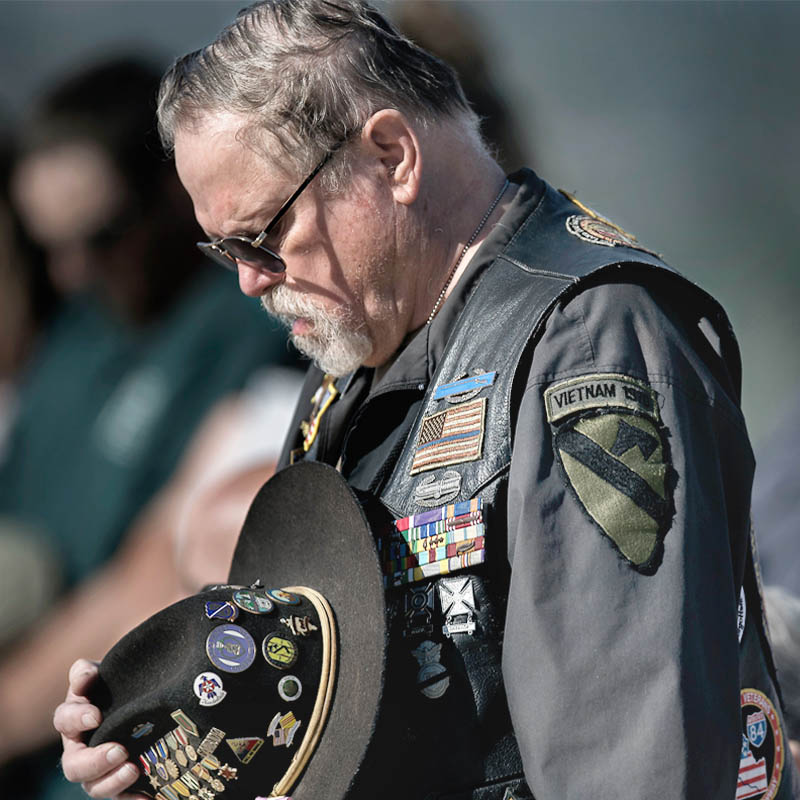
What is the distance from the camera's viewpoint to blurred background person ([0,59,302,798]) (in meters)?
3.43

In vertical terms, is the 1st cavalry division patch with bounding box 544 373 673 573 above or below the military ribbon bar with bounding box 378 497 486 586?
above

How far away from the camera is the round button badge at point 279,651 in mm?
1656

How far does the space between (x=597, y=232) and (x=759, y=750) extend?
0.78 meters

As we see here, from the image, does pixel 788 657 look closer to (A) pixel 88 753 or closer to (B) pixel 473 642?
(B) pixel 473 642

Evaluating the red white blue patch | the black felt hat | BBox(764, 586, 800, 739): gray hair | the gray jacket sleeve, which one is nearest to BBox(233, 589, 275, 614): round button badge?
the black felt hat

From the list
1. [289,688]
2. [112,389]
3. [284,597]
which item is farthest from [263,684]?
[112,389]

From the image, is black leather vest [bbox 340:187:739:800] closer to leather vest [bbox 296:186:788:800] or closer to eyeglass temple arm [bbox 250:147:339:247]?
leather vest [bbox 296:186:788:800]

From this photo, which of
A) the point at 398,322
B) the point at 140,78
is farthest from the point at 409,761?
the point at 140,78

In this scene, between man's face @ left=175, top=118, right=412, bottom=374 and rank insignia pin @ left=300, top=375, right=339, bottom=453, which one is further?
rank insignia pin @ left=300, top=375, right=339, bottom=453

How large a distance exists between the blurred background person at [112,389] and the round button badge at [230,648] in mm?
1651

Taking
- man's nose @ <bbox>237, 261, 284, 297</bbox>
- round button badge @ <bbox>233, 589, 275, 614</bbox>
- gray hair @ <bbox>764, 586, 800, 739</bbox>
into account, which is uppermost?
man's nose @ <bbox>237, 261, 284, 297</bbox>

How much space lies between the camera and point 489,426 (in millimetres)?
1634

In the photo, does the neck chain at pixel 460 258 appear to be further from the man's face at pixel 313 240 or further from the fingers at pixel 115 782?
the fingers at pixel 115 782

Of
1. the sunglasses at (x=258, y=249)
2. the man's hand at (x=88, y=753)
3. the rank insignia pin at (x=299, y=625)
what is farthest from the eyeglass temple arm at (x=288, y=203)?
the man's hand at (x=88, y=753)
